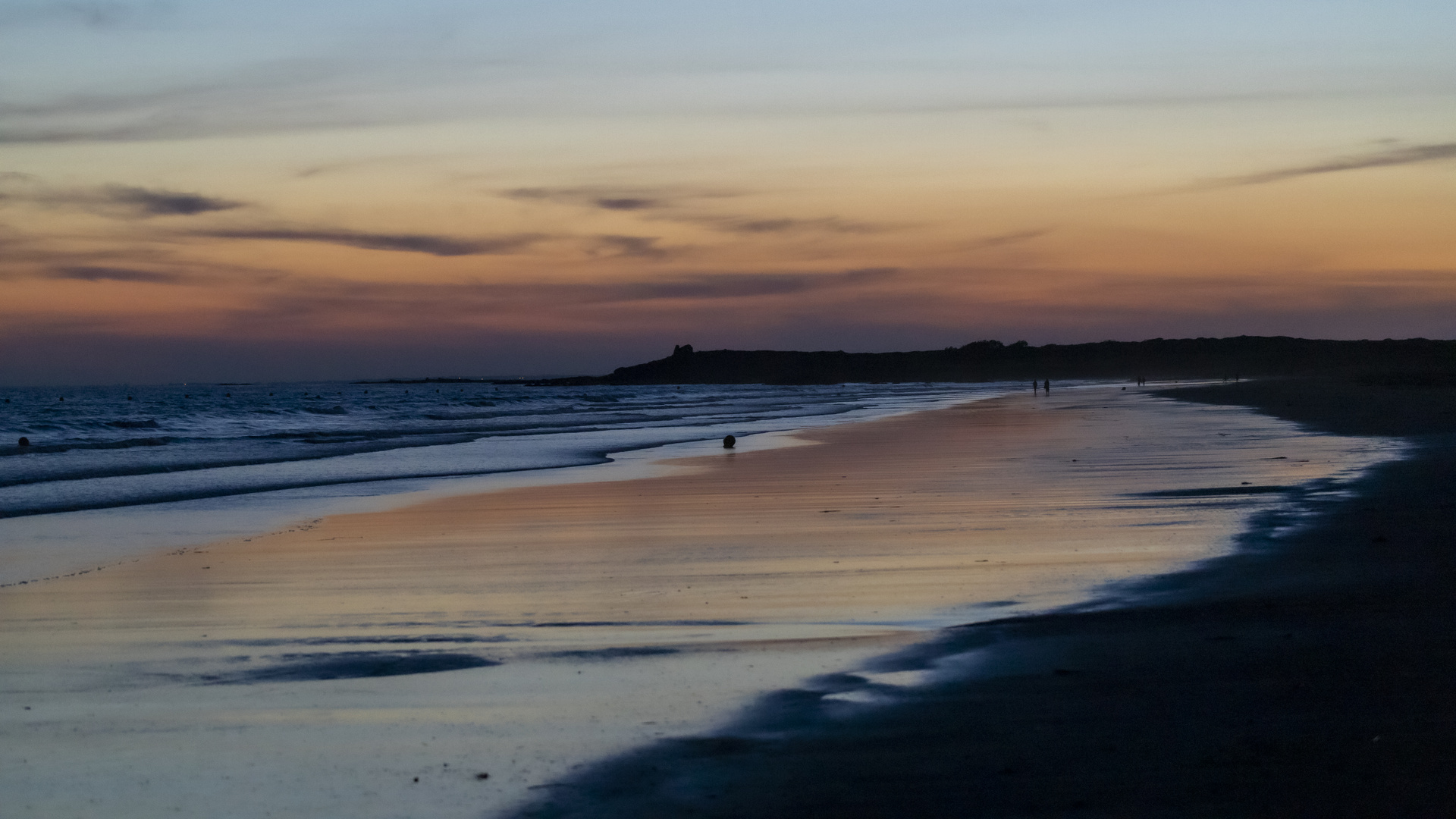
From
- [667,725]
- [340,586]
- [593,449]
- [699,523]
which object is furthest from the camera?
[593,449]

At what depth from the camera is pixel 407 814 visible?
4453mm

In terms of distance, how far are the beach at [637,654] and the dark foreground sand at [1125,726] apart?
1.1 inches

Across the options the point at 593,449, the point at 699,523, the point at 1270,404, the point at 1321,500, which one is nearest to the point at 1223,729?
the point at 699,523

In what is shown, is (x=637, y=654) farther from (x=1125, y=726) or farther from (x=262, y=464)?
(x=262, y=464)

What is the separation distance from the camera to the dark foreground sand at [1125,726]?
441cm

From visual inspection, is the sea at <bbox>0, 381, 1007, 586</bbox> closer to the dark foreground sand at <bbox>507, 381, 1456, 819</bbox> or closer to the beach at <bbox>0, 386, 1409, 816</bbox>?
the beach at <bbox>0, 386, 1409, 816</bbox>

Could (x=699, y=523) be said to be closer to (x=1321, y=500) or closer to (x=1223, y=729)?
(x=1321, y=500)

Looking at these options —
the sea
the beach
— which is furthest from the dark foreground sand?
the sea

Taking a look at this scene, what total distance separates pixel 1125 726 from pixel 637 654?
287cm

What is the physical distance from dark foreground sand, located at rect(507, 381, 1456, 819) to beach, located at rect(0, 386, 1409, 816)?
3cm

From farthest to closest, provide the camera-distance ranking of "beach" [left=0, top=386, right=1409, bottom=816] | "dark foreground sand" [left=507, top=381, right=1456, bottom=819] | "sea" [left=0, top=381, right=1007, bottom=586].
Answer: "sea" [left=0, top=381, right=1007, bottom=586] → "beach" [left=0, top=386, right=1409, bottom=816] → "dark foreground sand" [left=507, top=381, right=1456, bottom=819]

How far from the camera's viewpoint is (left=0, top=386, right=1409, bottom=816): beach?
4.77 m

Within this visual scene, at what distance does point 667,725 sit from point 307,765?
1.58 m

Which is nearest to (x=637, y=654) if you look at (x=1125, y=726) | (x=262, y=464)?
(x=1125, y=726)
